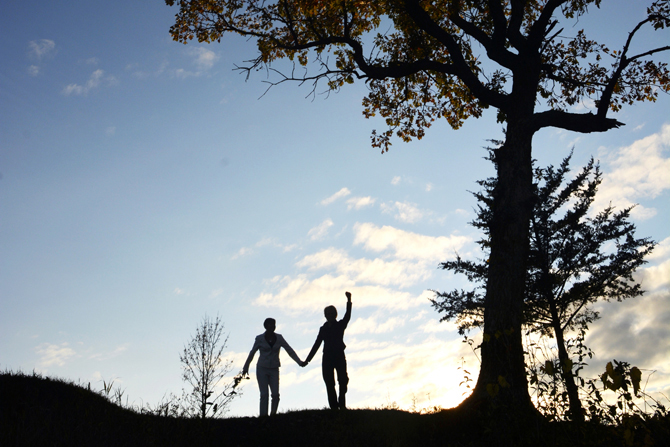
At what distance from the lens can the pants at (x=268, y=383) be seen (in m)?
8.59

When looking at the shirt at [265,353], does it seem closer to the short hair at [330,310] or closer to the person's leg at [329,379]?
the person's leg at [329,379]

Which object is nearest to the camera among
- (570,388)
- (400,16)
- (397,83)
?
(570,388)

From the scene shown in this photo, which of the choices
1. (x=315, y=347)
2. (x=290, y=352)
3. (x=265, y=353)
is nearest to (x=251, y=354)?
(x=265, y=353)

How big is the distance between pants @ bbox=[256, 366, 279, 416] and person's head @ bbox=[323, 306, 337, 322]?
Result: 54.6 inches

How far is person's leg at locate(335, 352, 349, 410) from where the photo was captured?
8.57 m

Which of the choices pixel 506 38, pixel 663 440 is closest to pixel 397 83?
pixel 506 38

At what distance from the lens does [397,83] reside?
12.9 metres

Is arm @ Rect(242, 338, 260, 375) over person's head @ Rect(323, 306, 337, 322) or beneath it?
beneath

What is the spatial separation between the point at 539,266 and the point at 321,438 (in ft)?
37.1

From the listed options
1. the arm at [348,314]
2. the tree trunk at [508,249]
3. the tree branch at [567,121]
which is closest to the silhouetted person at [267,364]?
the arm at [348,314]

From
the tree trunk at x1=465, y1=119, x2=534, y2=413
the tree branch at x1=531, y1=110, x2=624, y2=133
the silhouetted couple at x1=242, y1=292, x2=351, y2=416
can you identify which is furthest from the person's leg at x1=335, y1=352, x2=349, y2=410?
the tree branch at x1=531, y1=110, x2=624, y2=133

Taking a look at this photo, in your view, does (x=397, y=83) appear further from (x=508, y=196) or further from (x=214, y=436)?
(x=214, y=436)

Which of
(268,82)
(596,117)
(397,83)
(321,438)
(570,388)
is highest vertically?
(397,83)

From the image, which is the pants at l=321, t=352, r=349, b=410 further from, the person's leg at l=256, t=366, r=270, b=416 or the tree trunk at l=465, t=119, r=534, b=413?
the tree trunk at l=465, t=119, r=534, b=413
